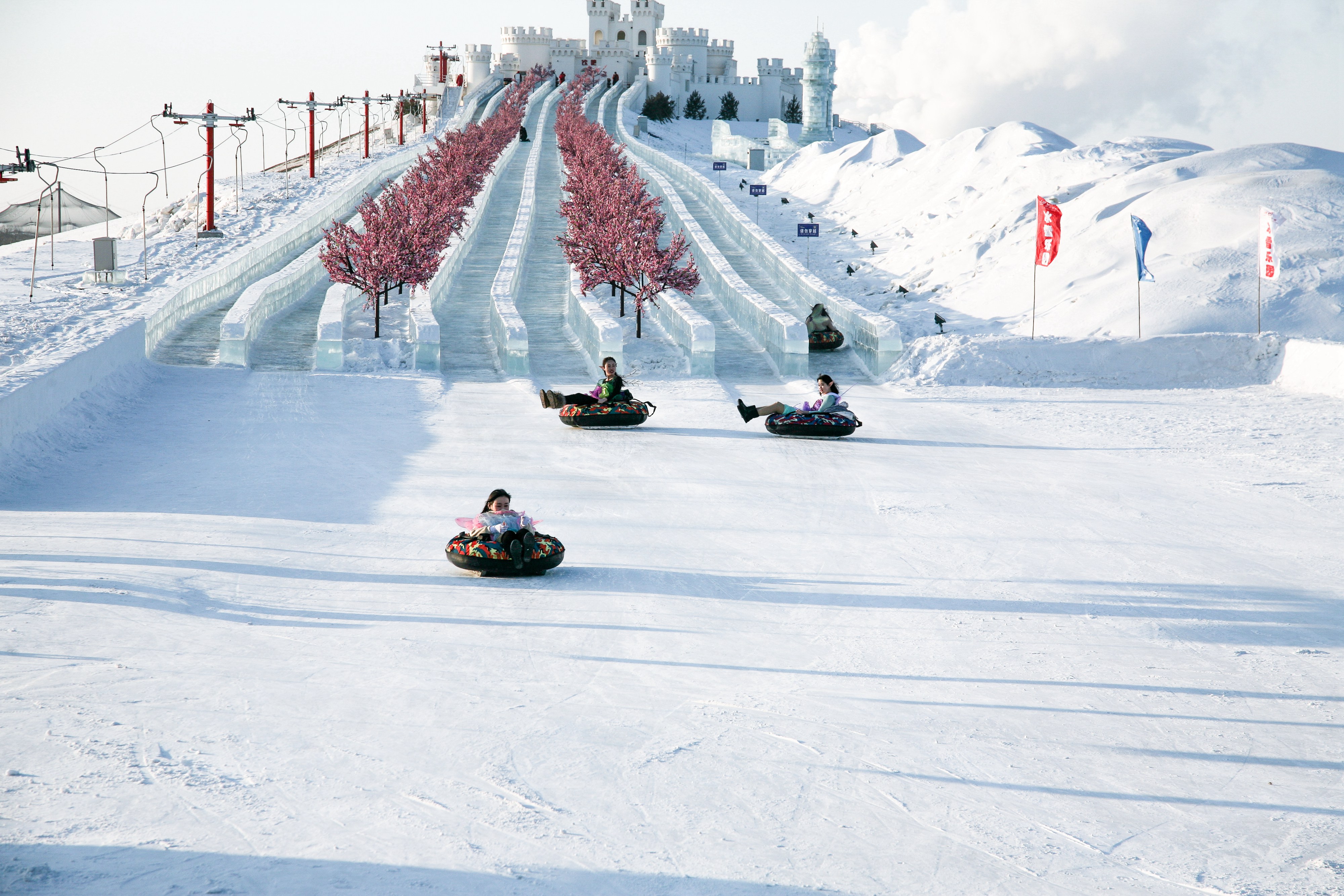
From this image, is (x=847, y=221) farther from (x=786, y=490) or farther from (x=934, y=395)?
(x=786, y=490)

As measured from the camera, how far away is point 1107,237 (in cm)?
2761

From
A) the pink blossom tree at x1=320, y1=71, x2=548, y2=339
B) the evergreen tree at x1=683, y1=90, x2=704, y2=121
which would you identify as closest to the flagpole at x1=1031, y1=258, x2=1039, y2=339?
the pink blossom tree at x1=320, y1=71, x2=548, y2=339

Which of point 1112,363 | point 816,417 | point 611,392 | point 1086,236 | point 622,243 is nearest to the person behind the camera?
point 816,417

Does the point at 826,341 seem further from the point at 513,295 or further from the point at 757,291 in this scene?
the point at 513,295

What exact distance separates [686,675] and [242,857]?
3288 mm

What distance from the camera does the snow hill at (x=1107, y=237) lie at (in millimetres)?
23703

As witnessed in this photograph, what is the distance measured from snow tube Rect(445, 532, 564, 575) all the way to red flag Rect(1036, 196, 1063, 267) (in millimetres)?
16183

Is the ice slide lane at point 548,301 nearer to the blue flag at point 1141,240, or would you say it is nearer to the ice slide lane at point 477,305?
the ice slide lane at point 477,305

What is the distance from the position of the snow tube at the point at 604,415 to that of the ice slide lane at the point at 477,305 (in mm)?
4595

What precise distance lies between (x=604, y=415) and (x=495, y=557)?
23.0 feet

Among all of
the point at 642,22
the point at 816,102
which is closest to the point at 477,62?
the point at 642,22

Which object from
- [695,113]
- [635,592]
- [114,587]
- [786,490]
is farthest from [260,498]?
[695,113]

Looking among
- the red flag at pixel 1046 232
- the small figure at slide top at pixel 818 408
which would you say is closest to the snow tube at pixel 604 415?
the small figure at slide top at pixel 818 408

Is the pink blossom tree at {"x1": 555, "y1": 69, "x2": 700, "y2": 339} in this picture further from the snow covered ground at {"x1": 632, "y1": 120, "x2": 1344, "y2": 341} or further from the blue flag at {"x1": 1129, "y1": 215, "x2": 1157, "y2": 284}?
the blue flag at {"x1": 1129, "y1": 215, "x2": 1157, "y2": 284}
